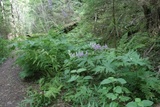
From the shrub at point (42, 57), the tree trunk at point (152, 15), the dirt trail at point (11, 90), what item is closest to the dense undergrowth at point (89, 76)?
the shrub at point (42, 57)

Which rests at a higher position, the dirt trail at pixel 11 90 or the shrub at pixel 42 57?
the shrub at pixel 42 57

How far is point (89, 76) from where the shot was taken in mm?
3596

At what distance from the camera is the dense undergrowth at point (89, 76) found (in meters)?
3.27

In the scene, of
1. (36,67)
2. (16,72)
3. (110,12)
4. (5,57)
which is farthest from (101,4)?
(5,57)

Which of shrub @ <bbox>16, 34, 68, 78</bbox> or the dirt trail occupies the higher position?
shrub @ <bbox>16, 34, 68, 78</bbox>

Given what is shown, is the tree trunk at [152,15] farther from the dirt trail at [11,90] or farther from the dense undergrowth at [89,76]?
the dirt trail at [11,90]

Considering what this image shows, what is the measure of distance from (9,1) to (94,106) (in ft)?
55.6

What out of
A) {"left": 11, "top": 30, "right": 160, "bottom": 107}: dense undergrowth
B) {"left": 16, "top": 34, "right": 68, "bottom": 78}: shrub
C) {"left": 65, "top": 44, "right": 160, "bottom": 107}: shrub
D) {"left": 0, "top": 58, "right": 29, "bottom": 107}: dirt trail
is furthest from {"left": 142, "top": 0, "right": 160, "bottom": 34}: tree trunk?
{"left": 0, "top": 58, "right": 29, "bottom": 107}: dirt trail

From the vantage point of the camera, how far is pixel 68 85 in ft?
13.8

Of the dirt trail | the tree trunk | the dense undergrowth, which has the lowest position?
the dirt trail

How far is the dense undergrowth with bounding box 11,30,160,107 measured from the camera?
3.27m

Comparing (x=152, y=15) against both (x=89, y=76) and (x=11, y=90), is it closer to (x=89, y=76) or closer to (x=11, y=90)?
(x=89, y=76)

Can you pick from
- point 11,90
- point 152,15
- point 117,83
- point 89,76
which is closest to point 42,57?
point 11,90

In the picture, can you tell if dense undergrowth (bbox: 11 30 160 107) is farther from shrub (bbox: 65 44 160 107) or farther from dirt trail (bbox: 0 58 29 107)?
dirt trail (bbox: 0 58 29 107)
